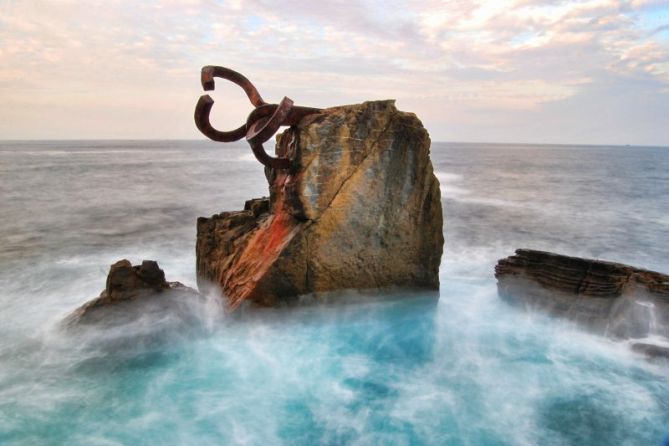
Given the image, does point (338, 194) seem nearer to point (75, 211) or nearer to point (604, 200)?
point (75, 211)

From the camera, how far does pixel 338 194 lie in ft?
23.7

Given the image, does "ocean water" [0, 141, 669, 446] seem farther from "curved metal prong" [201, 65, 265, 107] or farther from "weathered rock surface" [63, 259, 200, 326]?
"curved metal prong" [201, 65, 265, 107]

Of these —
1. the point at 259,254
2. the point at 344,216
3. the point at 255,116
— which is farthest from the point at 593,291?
the point at 255,116

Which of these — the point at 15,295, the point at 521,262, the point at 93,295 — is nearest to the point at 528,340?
the point at 521,262

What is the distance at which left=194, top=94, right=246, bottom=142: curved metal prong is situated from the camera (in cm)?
648

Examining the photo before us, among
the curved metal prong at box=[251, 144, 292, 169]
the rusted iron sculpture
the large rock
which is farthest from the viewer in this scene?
the large rock

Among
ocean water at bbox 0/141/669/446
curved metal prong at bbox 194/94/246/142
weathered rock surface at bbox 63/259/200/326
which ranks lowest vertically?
ocean water at bbox 0/141/669/446

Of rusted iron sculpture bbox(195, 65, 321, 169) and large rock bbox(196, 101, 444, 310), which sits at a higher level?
rusted iron sculpture bbox(195, 65, 321, 169)

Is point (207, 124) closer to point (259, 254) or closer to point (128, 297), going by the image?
point (259, 254)

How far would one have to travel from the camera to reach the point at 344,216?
7289mm

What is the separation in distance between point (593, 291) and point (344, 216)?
12.9 ft

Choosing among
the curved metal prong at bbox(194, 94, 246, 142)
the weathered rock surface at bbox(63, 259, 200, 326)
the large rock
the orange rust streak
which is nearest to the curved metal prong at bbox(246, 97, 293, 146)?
the curved metal prong at bbox(194, 94, 246, 142)

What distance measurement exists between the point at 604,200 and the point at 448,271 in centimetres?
1809

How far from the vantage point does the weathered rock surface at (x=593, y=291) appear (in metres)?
6.67
